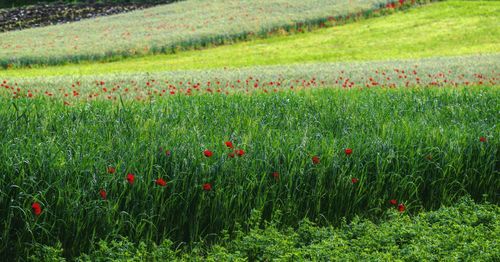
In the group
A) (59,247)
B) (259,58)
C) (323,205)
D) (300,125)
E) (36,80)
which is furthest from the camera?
(259,58)

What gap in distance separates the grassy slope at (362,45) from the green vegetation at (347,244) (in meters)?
22.1

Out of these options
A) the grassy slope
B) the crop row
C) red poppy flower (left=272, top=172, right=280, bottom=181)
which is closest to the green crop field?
red poppy flower (left=272, top=172, right=280, bottom=181)

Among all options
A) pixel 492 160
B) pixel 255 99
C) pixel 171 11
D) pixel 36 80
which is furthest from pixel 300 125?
pixel 171 11

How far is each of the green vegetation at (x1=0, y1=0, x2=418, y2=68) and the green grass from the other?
80.2 feet

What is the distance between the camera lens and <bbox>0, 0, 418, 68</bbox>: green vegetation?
34688mm

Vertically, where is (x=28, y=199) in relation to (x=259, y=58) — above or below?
above

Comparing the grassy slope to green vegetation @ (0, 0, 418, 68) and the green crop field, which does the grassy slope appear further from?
the green crop field

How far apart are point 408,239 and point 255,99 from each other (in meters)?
5.03

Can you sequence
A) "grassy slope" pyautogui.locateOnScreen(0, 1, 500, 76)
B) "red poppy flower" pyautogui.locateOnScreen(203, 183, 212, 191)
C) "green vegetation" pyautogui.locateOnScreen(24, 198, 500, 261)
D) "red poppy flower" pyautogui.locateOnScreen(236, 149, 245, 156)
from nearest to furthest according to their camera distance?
"green vegetation" pyautogui.locateOnScreen(24, 198, 500, 261), "red poppy flower" pyautogui.locateOnScreen(203, 183, 212, 191), "red poppy flower" pyautogui.locateOnScreen(236, 149, 245, 156), "grassy slope" pyautogui.locateOnScreen(0, 1, 500, 76)

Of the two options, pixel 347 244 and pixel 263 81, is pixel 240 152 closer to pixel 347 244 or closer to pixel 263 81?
pixel 347 244

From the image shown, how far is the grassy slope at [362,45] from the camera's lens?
31422mm

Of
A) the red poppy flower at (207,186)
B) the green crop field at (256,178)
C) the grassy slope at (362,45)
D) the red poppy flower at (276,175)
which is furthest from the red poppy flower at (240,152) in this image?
the grassy slope at (362,45)

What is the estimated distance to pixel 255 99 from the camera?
11.9 metres

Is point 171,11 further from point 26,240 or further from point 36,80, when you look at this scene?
point 26,240
